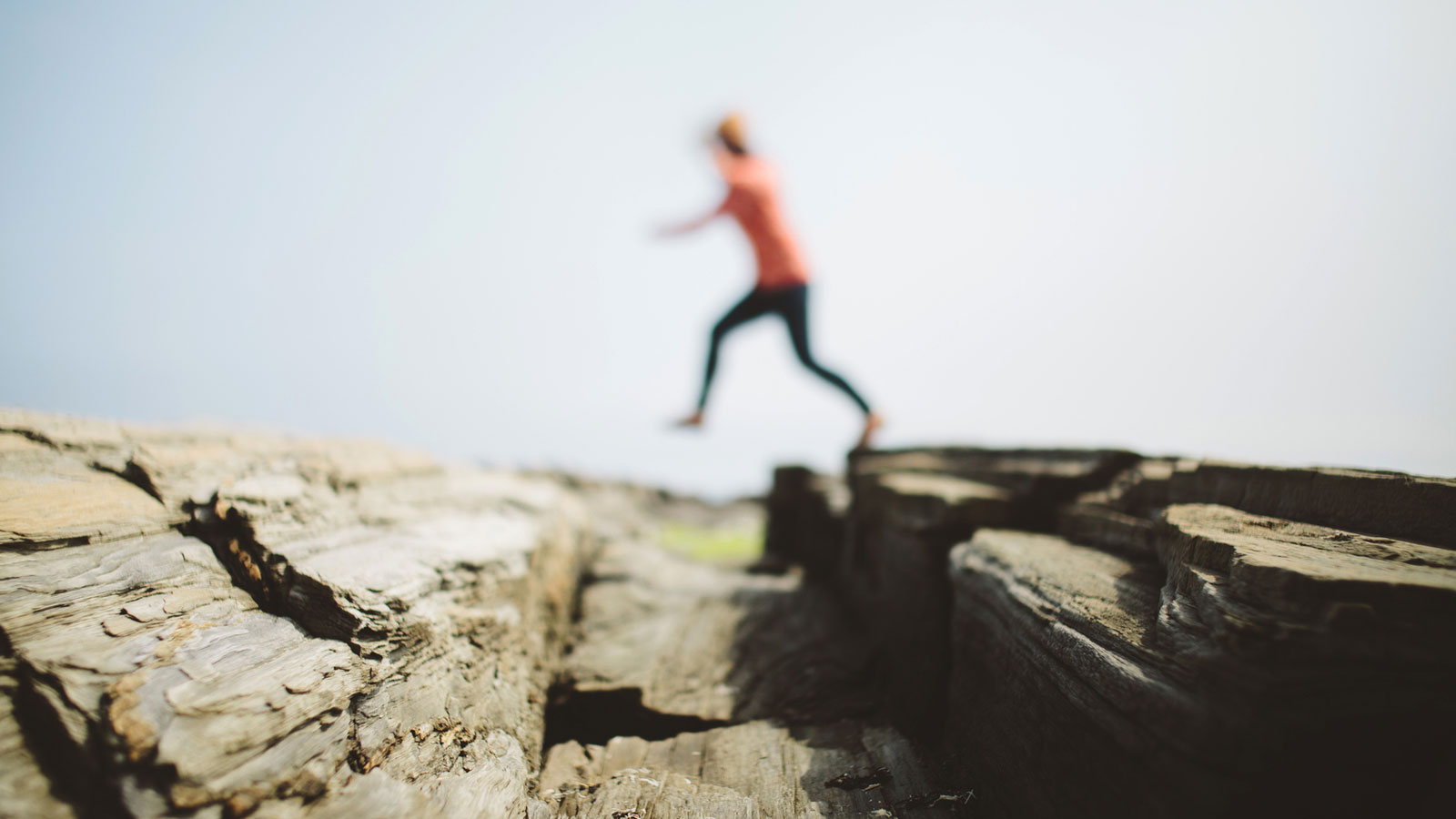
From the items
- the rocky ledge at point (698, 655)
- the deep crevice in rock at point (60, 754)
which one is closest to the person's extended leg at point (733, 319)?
the rocky ledge at point (698, 655)

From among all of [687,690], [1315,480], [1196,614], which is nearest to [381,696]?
[687,690]

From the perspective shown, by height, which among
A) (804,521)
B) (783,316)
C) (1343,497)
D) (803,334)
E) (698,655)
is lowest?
(698,655)

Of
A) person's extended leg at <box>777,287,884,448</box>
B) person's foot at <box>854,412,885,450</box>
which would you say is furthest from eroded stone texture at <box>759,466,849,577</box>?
person's extended leg at <box>777,287,884,448</box>

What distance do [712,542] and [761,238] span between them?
5.35 metres

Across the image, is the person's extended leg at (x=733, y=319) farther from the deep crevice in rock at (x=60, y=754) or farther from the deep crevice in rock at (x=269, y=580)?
the deep crevice in rock at (x=60, y=754)

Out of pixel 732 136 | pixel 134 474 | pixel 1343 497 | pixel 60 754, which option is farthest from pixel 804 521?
pixel 60 754

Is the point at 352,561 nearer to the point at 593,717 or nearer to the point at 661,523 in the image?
the point at 593,717

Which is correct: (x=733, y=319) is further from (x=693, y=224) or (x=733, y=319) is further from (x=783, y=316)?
(x=693, y=224)

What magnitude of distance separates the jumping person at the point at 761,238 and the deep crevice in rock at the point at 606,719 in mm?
2159

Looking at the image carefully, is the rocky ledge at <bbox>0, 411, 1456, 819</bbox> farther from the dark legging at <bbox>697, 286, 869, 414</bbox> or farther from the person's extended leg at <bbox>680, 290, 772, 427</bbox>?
the person's extended leg at <bbox>680, 290, 772, 427</bbox>

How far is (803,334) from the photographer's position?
357 centimetres

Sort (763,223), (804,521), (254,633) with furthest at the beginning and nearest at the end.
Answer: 1. (804,521)
2. (763,223)
3. (254,633)

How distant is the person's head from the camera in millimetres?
3498

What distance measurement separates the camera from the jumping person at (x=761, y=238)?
3.43m
